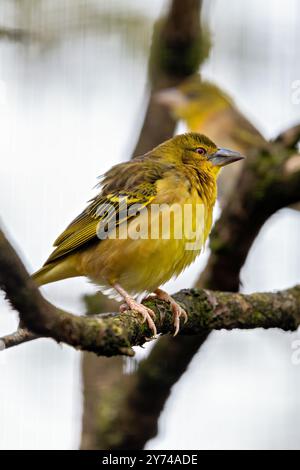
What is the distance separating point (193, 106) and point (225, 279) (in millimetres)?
3639

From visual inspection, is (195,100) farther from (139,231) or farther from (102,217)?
(139,231)

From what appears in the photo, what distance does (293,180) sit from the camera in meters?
4.73

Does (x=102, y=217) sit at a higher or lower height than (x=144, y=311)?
higher

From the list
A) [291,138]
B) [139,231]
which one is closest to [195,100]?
[291,138]

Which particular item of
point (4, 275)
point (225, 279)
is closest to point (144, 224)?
point (225, 279)

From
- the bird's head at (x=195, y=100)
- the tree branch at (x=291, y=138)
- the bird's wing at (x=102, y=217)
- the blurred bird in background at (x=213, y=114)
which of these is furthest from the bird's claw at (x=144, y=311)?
the bird's head at (x=195, y=100)

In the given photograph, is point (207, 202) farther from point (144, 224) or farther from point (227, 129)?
point (227, 129)

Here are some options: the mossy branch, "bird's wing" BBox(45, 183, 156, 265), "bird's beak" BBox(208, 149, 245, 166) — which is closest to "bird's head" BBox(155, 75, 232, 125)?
"bird's beak" BBox(208, 149, 245, 166)

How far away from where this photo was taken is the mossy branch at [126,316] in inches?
92.3

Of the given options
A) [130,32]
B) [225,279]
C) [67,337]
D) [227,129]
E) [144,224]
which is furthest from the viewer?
[227,129]

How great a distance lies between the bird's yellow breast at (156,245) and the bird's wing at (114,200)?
80 millimetres

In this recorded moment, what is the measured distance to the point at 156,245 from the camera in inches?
172

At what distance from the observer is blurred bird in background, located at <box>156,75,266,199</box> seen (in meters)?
6.92

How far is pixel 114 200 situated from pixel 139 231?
0.42m
